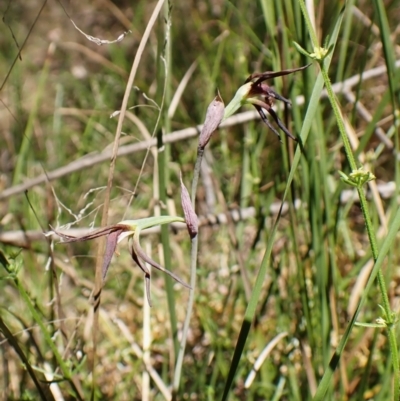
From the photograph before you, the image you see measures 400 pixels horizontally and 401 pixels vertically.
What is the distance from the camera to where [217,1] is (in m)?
2.97

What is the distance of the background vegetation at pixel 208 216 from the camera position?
1.19 metres

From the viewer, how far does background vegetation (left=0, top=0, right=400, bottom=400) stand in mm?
1192

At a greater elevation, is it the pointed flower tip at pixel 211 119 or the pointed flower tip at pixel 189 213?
the pointed flower tip at pixel 211 119

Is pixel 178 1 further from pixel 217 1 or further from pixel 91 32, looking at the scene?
pixel 91 32

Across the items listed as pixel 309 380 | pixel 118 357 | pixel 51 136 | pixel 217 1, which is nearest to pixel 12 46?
pixel 51 136

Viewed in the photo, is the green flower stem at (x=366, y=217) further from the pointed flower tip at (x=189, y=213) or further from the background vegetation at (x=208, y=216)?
the pointed flower tip at (x=189, y=213)

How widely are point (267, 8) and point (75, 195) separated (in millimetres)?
1272

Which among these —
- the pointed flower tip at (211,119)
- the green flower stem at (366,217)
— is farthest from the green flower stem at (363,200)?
the pointed flower tip at (211,119)

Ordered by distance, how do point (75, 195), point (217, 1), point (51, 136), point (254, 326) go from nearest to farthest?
point (254, 326), point (75, 195), point (51, 136), point (217, 1)

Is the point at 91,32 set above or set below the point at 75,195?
above

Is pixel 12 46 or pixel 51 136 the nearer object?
pixel 51 136

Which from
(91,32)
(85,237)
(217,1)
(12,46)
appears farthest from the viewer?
(91,32)

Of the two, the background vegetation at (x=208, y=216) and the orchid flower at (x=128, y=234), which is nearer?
the orchid flower at (x=128, y=234)

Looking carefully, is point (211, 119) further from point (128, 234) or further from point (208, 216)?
point (208, 216)
